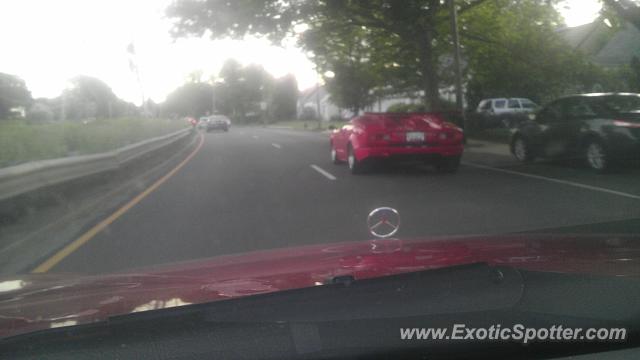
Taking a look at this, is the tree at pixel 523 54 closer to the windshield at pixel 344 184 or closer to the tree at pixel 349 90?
the windshield at pixel 344 184

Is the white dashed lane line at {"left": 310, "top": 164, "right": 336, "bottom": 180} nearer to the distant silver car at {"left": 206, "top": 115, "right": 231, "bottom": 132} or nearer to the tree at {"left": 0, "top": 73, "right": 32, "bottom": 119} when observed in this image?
the tree at {"left": 0, "top": 73, "right": 32, "bottom": 119}

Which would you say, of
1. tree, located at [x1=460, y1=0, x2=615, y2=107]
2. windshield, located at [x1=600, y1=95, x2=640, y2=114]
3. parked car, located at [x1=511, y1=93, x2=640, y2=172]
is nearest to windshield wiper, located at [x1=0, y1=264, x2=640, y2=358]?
parked car, located at [x1=511, y1=93, x2=640, y2=172]

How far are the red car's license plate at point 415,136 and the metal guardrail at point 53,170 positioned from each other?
19.1 ft

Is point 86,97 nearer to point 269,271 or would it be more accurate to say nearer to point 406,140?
point 406,140

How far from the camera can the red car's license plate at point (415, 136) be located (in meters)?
13.9

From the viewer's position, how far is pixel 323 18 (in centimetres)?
2536

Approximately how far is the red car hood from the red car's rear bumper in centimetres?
946

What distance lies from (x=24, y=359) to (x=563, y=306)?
183 cm

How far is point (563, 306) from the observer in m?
2.52

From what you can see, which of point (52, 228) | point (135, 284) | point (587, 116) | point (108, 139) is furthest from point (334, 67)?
point (135, 284)

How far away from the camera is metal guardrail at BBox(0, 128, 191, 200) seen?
8602 millimetres

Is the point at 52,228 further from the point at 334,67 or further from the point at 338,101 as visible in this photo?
the point at 338,101

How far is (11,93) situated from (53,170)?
5244 millimetres

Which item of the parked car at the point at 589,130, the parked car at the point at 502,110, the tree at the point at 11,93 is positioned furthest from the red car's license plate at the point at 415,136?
the parked car at the point at 502,110
